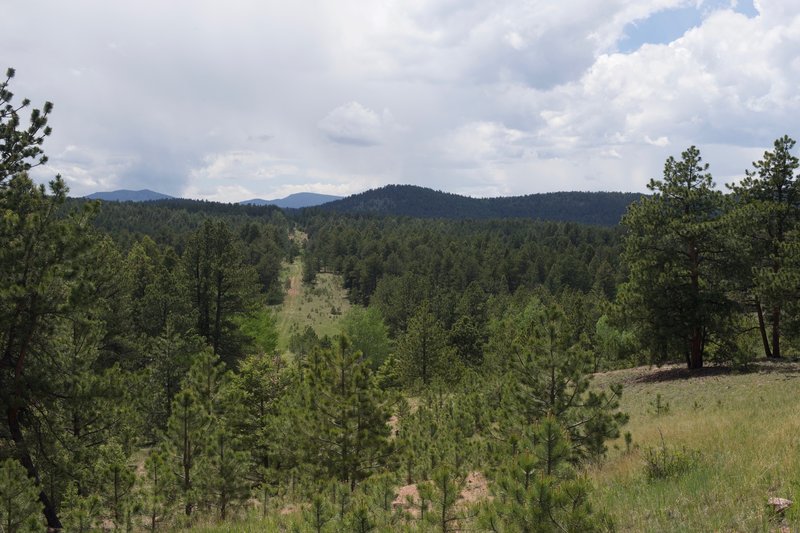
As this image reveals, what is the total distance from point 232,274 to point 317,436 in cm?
2212

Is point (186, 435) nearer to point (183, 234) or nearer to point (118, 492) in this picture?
point (118, 492)

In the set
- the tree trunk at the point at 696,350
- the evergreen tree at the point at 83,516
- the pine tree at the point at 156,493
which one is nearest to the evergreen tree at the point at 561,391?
the pine tree at the point at 156,493

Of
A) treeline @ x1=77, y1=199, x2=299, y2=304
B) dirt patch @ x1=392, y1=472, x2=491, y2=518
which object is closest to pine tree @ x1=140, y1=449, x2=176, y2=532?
dirt patch @ x1=392, y1=472, x2=491, y2=518

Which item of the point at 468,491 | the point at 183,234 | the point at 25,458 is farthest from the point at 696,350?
the point at 183,234

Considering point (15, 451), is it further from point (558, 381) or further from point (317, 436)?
Result: point (558, 381)

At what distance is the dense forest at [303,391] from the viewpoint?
7.08 meters

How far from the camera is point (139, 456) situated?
883 inches

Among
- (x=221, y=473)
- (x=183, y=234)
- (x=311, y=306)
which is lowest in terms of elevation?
(x=311, y=306)

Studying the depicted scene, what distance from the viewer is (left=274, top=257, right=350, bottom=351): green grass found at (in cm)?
7375

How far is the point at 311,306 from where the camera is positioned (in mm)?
87938

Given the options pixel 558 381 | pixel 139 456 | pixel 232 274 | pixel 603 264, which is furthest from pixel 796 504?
pixel 603 264

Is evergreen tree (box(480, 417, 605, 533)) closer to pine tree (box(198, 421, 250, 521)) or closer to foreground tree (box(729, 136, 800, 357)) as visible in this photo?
pine tree (box(198, 421, 250, 521))

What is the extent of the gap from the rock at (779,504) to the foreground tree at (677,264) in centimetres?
1750

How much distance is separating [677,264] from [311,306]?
2823 inches
